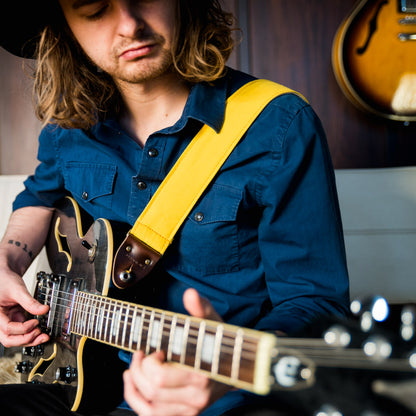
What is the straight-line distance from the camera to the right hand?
1054 mm

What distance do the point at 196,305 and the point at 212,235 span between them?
40cm

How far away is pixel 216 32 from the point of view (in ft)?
3.76

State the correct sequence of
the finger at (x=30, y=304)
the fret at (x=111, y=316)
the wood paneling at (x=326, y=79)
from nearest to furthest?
the fret at (x=111, y=316) → the finger at (x=30, y=304) → the wood paneling at (x=326, y=79)

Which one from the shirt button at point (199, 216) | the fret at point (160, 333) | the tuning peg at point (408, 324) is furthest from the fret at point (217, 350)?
the shirt button at point (199, 216)

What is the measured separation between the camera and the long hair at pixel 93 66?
1.08 m

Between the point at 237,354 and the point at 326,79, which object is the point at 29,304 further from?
the point at 326,79

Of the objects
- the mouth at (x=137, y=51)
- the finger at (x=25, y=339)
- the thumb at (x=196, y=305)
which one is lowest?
the finger at (x=25, y=339)

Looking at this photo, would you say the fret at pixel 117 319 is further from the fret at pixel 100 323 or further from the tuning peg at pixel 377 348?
the tuning peg at pixel 377 348

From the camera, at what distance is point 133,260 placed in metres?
0.93

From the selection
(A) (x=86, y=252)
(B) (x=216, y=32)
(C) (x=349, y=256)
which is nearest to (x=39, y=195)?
(A) (x=86, y=252)

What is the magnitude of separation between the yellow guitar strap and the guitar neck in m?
0.17

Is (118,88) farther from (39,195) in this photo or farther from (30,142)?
(30,142)

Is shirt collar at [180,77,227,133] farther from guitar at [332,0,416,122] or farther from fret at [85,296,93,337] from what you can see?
guitar at [332,0,416,122]

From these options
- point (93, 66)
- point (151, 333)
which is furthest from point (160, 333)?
point (93, 66)
